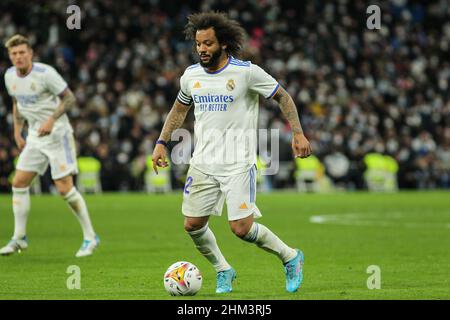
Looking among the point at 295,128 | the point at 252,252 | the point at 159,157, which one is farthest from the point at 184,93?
the point at 252,252

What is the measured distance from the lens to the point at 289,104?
9398mm

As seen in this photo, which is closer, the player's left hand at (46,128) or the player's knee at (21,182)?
the player's left hand at (46,128)

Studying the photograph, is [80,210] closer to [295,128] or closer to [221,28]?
[221,28]

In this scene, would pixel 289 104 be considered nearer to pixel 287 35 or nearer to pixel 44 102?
pixel 44 102

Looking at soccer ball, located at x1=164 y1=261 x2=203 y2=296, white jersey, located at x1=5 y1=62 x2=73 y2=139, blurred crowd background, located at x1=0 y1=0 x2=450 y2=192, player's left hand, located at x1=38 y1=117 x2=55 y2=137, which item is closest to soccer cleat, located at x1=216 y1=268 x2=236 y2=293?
soccer ball, located at x1=164 y1=261 x2=203 y2=296

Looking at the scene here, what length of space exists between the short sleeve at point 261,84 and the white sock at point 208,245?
54.1 inches

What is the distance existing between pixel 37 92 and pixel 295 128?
5.06m

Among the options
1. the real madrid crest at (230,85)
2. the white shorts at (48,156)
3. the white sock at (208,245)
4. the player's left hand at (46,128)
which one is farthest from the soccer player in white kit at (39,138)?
the real madrid crest at (230,85)

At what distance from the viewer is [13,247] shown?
42.8ft

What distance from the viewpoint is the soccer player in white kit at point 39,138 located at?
1306 cm

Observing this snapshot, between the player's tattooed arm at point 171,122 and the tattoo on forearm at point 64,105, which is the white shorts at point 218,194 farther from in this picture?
the tattoo on forearm at point 64,105

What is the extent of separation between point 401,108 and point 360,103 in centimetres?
154
